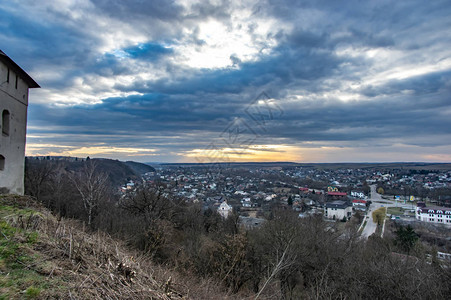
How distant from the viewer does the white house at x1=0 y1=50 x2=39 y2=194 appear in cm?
1220

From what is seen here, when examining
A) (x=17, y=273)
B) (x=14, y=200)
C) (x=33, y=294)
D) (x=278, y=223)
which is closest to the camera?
(x=33, y=294)

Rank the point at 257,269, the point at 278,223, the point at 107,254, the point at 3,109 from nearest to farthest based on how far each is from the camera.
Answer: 1. the point at 107,254
2. the point at 3,109
3. the point at 257,269
4. the point at 278,223

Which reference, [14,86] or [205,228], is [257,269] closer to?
[205,228]

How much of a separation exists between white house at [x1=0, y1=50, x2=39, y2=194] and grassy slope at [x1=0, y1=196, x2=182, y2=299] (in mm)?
9068

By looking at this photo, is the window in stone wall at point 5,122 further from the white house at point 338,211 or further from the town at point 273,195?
the white house at point 338,211

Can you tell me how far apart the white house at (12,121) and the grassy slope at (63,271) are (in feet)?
29.7

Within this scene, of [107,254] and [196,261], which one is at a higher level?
[107,254]

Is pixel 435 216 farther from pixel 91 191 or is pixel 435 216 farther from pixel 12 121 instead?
pixel 12 121

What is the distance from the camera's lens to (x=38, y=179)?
80.2ft

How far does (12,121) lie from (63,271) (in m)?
12.1

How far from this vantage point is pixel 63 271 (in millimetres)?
4121

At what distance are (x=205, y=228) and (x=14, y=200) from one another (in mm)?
20258

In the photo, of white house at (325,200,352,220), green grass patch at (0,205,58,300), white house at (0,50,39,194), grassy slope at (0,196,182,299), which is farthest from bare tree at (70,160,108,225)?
white house at (325,200,352,220)

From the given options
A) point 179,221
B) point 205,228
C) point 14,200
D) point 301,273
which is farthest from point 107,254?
point 205,228
